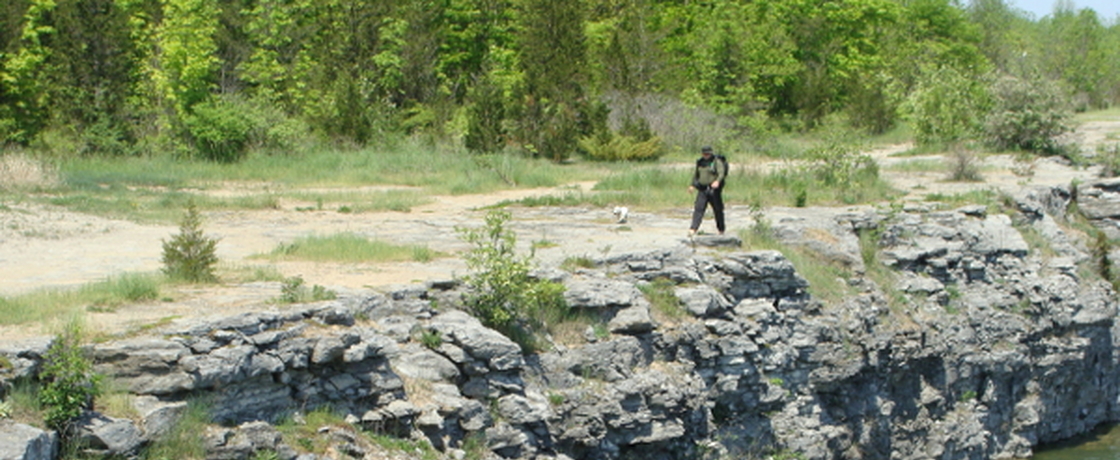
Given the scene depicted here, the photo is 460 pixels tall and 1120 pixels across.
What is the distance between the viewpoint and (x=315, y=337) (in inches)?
458

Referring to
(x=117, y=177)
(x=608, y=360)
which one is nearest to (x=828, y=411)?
(x=608, y=360)

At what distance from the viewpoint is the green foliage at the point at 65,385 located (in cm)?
954

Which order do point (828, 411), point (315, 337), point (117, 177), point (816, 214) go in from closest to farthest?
point (315, 337) → point (828, 411) → point (816, 214) → point (117, 177)

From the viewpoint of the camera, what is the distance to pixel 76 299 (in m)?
12.1

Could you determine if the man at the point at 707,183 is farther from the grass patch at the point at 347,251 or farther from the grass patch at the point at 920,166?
the grass patch at the point at 920,166

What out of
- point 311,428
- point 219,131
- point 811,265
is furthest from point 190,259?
point 219,131

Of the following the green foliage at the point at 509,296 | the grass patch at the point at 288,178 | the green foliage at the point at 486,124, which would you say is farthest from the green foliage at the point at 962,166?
the green foliage at the point at 509,296

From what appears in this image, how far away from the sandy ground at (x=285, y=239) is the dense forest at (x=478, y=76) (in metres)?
7.61

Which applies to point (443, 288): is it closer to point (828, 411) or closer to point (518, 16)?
point (828, 411)

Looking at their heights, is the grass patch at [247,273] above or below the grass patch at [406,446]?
above

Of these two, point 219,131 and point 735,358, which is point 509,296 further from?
point 219,131

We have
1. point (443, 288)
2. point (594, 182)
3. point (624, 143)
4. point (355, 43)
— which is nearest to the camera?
point (443, 288)

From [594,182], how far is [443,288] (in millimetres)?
14085

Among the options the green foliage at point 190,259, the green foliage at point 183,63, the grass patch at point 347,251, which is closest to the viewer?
the green foliage at point 190,259
